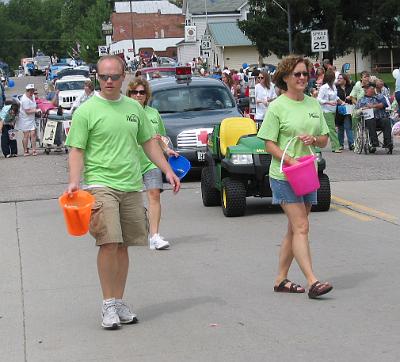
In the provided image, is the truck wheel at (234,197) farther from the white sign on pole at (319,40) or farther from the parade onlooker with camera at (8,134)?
the white sign on pole at (319,40)

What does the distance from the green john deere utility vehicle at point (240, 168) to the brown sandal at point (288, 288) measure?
4.32 metres

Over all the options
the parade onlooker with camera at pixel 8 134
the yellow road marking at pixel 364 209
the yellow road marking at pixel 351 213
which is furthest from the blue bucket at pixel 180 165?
the parade onlooker with camera at pixel 8 134

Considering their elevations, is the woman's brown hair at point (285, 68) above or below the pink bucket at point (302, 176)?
above

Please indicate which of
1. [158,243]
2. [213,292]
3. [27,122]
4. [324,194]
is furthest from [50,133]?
[213,292]

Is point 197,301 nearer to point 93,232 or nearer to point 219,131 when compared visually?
point 93,232

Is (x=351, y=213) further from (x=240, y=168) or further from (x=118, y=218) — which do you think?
(x=118, y=218)

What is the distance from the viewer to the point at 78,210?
7.00m

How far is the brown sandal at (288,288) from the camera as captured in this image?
8.41 metres

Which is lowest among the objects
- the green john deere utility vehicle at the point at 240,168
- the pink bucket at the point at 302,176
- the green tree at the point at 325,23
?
the green john deere utility vehicle at the point at 240,168

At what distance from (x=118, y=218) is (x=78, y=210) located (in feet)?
1.32

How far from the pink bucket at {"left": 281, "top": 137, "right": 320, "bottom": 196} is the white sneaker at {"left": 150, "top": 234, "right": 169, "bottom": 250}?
3.27m

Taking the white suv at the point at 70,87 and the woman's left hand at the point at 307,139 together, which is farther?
the white suv at the point at 70,87

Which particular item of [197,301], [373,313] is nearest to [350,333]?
[373,313]

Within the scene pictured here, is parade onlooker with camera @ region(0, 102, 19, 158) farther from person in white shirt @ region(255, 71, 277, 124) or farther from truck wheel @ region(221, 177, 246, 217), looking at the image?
truck wheel @ region(221, 177, 246, 217)
